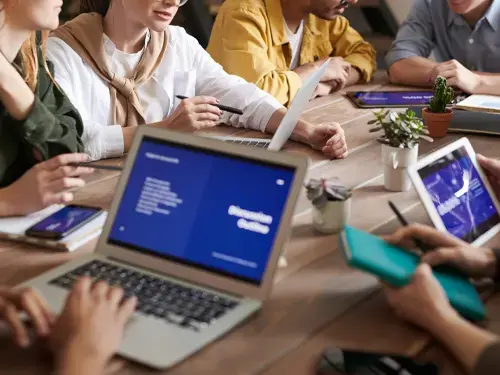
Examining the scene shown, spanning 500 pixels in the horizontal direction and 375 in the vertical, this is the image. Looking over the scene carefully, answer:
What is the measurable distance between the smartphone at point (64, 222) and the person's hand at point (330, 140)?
0.67 m

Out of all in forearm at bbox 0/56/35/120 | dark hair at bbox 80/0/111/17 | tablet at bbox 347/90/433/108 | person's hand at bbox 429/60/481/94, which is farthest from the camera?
person's hand at bbox 429/60/481/94

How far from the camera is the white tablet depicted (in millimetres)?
1301

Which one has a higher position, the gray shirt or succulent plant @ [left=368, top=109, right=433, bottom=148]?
succulent plant @ [left=368, top=109, right=433, bottom=148]

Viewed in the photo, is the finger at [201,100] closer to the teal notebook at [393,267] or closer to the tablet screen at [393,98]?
the tablet screen at [393,98]

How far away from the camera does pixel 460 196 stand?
1.36 metres

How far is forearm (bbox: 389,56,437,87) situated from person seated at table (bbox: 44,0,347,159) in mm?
712

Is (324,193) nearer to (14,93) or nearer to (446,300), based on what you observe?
(446,300)

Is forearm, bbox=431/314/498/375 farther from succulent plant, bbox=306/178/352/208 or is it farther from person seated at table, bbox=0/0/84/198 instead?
person seated at table, bbox=0/0/84/198

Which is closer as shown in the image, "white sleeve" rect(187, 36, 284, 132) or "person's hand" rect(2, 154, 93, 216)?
"person's hand" rect(2, 154, 93, 216)

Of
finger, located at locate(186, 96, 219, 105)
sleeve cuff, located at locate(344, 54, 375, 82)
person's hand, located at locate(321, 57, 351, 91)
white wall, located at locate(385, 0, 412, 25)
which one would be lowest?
white wall, located at locate(385, 0, 412, 25)

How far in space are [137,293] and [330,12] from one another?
72.6 inches

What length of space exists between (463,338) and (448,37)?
2.09 m

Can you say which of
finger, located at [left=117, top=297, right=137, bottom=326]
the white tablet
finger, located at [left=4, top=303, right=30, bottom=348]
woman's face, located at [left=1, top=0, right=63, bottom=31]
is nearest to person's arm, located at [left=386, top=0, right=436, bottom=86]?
the white tablet

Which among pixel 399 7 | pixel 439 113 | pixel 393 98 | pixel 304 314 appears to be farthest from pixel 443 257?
pixel 399 7
